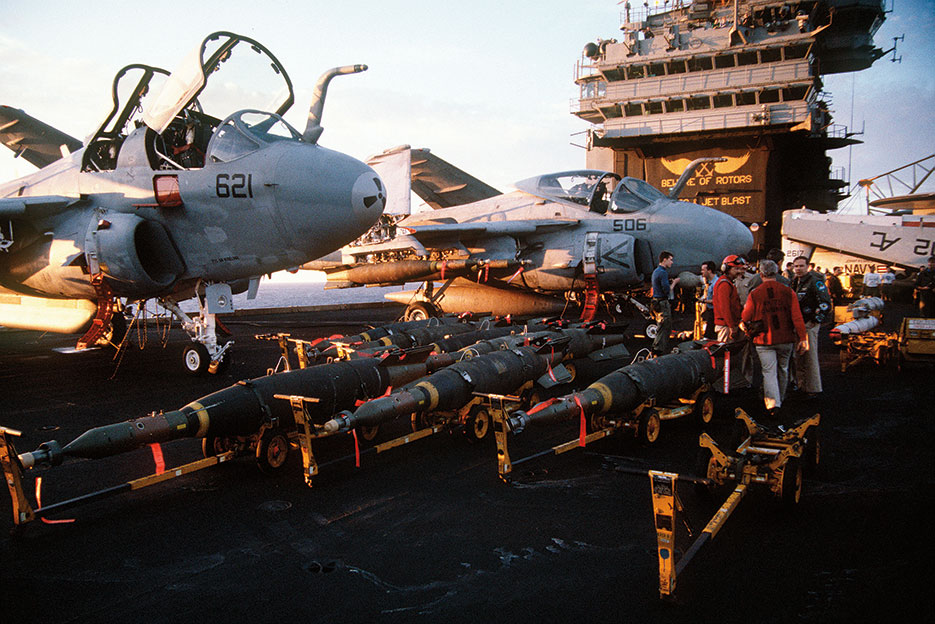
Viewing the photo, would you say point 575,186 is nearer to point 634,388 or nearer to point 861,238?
point 634,388

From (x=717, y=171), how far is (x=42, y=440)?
124 ft

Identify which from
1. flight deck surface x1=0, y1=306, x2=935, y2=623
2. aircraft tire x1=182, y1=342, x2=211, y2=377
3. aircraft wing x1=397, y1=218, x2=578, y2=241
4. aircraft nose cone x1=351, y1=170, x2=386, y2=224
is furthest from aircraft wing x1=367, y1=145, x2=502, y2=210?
flight deck surface x1=0, y1=306, x2=935, y2=623

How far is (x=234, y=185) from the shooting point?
9.16 metres

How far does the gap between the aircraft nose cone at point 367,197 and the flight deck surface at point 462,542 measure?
12.8ft

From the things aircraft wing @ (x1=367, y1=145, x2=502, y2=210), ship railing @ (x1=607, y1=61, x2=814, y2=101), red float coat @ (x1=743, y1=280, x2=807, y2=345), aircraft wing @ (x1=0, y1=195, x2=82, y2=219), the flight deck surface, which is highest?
ship railing @ (x1=607, y1=61, x2=814, y2=101)

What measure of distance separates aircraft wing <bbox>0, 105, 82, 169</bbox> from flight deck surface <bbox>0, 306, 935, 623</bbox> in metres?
11.4

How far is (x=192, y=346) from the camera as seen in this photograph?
10.1m

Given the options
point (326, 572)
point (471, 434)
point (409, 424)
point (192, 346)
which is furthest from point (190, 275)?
point (326, 572)

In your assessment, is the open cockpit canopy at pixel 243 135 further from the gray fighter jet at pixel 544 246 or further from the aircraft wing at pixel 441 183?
the aircraft wing at pixel 441 183

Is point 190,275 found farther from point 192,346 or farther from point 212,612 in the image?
point 212,612

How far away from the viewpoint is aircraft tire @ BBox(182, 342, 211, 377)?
32.7 ft

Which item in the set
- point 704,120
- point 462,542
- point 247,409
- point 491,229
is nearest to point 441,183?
point 491,229

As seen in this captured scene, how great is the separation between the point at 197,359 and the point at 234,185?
3.19 meters

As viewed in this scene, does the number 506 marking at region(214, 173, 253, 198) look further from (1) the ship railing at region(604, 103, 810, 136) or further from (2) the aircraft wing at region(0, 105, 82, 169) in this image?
(1) the ship railing at region(604, 103, 810, 136)
